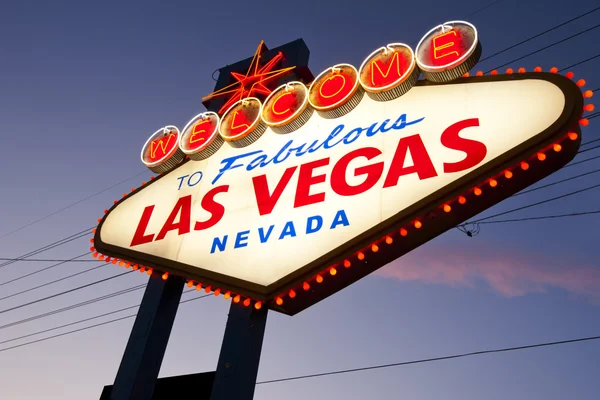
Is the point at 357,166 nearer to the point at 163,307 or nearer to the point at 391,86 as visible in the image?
the point at 391,86

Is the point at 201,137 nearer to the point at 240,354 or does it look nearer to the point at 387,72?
→ the point at 387,72

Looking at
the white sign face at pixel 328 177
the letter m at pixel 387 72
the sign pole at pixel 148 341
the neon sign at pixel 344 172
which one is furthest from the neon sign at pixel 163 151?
the letter m at pixel 387 72

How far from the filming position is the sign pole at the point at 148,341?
23.8 feet

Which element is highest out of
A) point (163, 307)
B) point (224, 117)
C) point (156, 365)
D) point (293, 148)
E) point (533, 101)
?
point (224, 117)

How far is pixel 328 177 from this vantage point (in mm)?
7219

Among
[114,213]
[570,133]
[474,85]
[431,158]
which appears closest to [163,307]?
[114,213]

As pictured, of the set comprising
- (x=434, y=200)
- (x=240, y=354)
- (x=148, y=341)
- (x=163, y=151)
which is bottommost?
(x=240, y=354)

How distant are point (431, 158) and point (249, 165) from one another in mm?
3002

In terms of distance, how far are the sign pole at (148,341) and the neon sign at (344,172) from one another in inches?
16.6

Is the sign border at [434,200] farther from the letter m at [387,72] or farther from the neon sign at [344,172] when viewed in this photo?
the letter m at [387,72]

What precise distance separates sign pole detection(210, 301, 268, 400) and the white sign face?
50 centimetres

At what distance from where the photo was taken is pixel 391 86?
24.1ft

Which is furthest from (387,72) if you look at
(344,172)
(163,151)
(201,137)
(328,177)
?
(163,151)

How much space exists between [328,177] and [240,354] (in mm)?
2516
